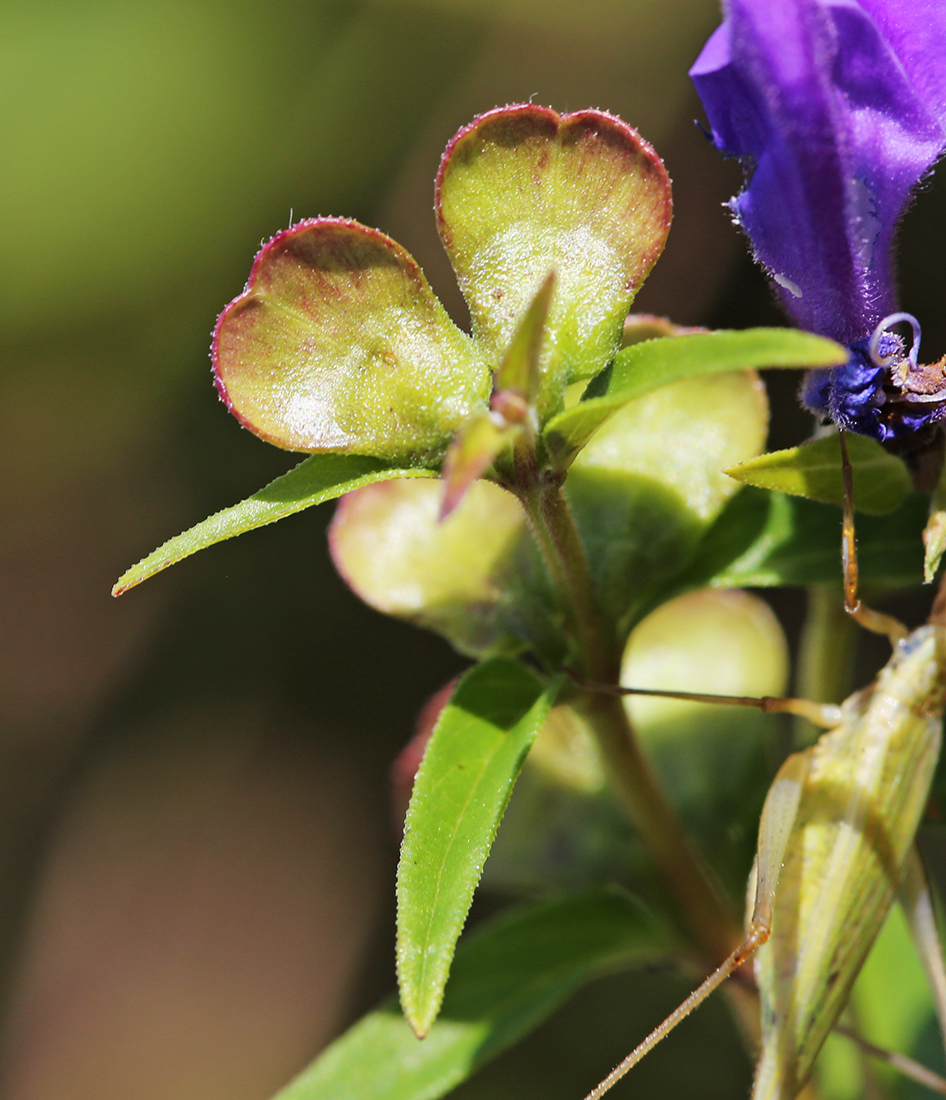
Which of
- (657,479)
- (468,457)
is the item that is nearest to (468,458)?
(468,457)

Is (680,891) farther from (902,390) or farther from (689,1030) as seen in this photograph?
(689,1030)

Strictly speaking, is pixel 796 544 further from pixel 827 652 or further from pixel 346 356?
pixel 346 356

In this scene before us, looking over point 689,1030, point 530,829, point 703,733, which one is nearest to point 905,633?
point 703,733

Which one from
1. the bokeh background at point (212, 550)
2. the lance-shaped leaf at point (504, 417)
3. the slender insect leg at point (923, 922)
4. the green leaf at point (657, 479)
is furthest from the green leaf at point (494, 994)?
the bokeh background at point (212, 550)

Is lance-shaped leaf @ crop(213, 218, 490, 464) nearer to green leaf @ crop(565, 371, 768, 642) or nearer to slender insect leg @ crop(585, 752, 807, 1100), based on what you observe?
green leaf @ crop(565, 371, 768, 642)

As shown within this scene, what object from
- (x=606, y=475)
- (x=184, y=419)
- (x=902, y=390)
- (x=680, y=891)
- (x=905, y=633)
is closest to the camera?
(x=902, y=390)
